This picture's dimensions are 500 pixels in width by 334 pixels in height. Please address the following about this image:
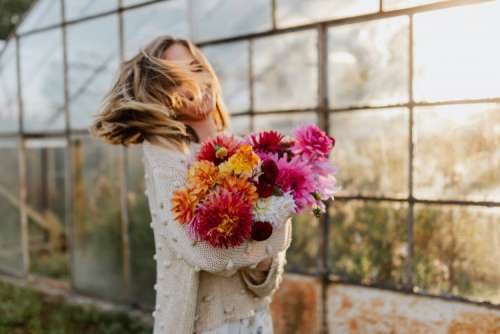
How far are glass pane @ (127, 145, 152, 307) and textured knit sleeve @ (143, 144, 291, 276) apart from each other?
7.59 feet

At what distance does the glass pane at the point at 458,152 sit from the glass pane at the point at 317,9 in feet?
2.04

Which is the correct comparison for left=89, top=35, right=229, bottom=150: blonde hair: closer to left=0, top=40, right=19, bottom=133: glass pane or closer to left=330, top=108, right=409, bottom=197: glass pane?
left=330, top=108, right=409, bottom=197: glass pane

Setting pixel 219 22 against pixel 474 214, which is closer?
pixel 474 214

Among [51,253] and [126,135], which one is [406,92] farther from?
[51,253]

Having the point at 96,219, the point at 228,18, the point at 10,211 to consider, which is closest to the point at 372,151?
the point at 228,18

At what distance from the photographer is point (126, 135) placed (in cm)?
182

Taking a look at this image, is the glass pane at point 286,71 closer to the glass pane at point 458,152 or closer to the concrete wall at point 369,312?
the glass pane at point 458,152

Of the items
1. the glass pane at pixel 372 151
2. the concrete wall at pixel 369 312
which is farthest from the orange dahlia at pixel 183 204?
the concrete wall at pixel 369 312

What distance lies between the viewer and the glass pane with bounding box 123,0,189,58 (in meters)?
3.67

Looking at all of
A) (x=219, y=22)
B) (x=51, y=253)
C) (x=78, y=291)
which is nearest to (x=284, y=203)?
(x=219, y=22)

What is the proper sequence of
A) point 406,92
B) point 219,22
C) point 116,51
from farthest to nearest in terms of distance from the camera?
point 116,51, point 219,22, point 406,92

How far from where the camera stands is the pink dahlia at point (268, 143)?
5.34 feet

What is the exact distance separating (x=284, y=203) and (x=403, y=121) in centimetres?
144

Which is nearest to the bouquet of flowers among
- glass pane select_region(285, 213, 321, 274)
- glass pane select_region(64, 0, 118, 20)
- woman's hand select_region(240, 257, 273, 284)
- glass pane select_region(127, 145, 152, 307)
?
woman's hand select_region(240, 257, 273, 284)
